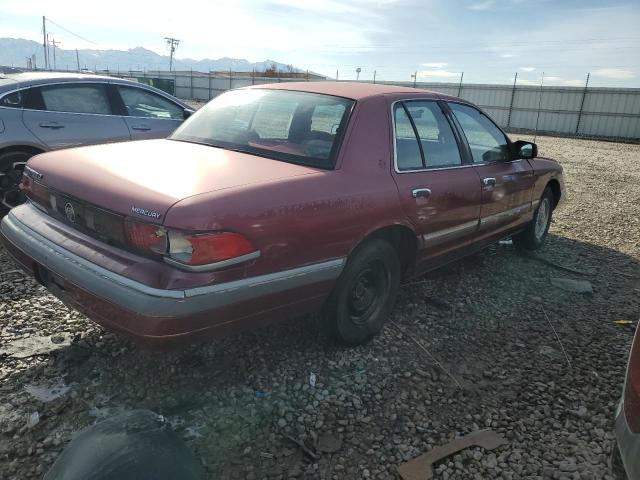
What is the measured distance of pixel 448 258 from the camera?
3861 mm

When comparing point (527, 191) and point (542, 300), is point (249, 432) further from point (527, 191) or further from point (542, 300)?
point (527, 191)

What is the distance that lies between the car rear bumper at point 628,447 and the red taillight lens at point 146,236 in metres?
1.88

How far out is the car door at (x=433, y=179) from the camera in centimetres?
321

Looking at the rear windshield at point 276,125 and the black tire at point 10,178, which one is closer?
the rear windshield at point 276,125

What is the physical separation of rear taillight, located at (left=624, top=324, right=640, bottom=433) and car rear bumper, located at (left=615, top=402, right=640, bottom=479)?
24 millimetres

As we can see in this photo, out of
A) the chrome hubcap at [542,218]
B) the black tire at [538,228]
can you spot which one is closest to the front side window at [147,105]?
the black tire at [538,228]

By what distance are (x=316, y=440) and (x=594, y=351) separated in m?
2.20

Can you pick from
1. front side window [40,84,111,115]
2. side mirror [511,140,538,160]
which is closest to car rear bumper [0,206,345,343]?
side mirror [511,140,538,160]

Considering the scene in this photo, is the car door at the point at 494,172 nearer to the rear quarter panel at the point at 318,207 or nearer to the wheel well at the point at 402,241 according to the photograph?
the wheel well at the point at 402,241

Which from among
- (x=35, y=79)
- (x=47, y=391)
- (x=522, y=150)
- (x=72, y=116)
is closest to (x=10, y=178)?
(x=72, y=116)

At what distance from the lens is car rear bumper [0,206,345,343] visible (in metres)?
2.10

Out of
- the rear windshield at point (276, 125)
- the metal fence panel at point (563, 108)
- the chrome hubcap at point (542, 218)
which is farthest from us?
the metal fence panel at point (563, 108)

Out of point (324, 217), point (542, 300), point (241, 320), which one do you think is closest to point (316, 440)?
point (241, 320)

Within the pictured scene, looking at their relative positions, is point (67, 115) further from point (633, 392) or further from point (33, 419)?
point (633, 392)
